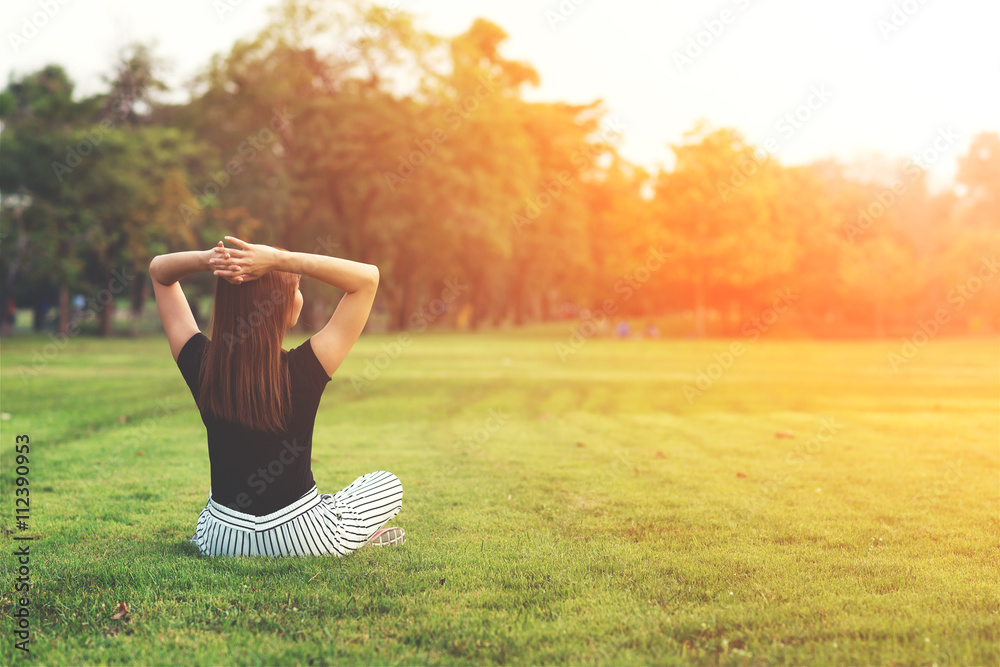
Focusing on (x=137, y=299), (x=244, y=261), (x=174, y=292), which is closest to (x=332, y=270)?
(x=244, y=261)

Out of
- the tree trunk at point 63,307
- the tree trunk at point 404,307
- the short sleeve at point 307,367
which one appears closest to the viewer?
the short sleeve at point 307,367

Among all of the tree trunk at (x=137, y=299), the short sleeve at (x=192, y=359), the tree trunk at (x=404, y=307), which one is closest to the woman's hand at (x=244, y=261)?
the short sleeve at (x=192, y=359)

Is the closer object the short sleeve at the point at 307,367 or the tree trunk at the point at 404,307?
the short sleeve at the point at 307,367

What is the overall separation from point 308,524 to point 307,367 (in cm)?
97

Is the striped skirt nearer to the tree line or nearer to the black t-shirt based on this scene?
the black t-shirt

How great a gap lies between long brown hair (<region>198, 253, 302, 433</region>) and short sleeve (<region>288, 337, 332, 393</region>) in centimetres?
7

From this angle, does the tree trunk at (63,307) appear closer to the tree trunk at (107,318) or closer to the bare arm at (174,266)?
the tree trunk at (107,318)

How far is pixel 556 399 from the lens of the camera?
15.3 metres

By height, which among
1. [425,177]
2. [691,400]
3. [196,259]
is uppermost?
[425,177]

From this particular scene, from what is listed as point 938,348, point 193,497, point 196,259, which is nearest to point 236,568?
point 196,259

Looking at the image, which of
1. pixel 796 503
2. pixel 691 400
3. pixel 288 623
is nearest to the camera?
pixel 288 623

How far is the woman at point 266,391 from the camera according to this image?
4.01 m

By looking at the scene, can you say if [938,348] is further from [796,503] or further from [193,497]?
[193,497]

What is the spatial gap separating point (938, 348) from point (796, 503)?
109ft
